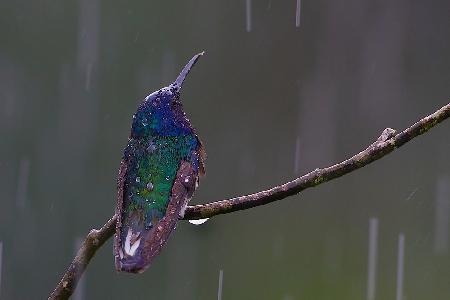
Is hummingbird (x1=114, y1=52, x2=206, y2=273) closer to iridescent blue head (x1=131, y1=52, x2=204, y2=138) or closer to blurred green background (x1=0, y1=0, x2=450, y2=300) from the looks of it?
iridescent blue head (x1=131, y1=52, x2=204, y2=138)

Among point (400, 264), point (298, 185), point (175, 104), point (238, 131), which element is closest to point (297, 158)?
point (238, 131)

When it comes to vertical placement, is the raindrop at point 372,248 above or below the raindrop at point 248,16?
below

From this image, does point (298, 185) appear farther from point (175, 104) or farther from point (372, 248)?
point (372, 248)

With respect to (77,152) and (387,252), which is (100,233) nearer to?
(387,252)

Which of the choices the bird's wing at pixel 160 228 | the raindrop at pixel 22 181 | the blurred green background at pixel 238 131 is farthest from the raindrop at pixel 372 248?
the bird's wing at pixel 160 228

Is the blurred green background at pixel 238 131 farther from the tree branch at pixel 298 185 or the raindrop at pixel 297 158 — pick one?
the tree branch at pixel 298 185

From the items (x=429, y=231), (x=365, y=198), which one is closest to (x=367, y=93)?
(x=365, y=198)

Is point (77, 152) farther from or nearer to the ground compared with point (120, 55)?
nearer to the ground
